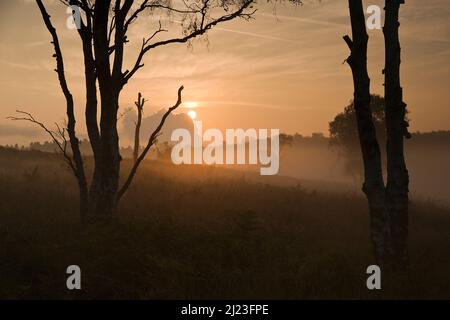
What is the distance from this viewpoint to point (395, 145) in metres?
9.19

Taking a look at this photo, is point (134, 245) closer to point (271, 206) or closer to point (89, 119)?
point (89, 119)

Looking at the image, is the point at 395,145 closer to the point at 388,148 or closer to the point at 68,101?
the point at 388,148

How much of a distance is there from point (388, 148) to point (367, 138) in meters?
0.53

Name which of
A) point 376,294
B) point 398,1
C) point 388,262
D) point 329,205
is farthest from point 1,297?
point 329,205

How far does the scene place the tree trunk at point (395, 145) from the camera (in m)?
9.04

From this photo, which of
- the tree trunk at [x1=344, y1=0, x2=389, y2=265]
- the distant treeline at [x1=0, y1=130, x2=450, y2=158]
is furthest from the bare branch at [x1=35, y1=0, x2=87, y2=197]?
the distant treeline at [x1=0, y1=130, x2=450, y2=158]

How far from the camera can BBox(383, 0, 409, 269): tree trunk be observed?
9039mm

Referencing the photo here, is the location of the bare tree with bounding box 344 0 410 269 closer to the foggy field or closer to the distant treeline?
the foggy field

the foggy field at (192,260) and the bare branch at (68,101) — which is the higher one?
the bare branch at (68,101)

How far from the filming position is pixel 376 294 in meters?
7.47

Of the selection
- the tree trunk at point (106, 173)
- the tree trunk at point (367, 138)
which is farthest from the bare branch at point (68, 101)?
the tree trunk at point (367, 138)

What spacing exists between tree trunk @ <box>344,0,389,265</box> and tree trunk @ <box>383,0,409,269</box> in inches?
9.0

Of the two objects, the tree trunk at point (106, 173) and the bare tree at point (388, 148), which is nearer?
the bare tree at point (388, 148)

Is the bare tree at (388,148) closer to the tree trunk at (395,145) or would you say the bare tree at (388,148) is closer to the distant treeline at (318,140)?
the tree trunk at (395,145)
